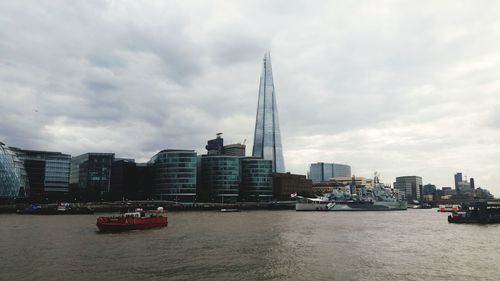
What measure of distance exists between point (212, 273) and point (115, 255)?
1640cm

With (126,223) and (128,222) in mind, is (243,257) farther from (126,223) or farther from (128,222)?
(128,222)

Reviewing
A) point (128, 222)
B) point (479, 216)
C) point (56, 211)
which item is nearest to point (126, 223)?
point (128, 222)

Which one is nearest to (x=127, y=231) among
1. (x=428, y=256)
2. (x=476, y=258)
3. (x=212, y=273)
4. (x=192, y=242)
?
(x=192, y=242)

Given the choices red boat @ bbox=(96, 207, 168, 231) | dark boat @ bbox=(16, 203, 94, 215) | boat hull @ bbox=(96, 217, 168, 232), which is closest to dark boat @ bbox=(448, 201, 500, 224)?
red boat @ bbox=(96, 207, 168, 231)

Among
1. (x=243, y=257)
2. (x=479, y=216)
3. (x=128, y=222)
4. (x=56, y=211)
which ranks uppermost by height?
(x=128, y=222)

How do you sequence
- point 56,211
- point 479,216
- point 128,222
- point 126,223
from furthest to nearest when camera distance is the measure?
point 56,211, point 479,216, point 128,222, point 126,223

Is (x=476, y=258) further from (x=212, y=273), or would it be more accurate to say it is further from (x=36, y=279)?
(x=36, y=279)

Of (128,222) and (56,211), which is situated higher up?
(128,222)

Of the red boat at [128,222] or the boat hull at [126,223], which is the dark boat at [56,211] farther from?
the boat hull at [126,223]

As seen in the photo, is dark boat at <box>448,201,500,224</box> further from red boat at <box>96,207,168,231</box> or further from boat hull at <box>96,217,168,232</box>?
boat hull at <box>96,217,168,232</box>

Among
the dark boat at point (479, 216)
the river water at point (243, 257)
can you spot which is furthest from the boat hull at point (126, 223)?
the dark boat at point (479, 216)

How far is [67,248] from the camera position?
181 ft

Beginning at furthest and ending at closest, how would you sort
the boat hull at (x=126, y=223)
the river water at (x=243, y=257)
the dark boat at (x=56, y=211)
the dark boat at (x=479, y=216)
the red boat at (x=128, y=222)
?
1. the dark boat at (x=56, y=211)
2. the dark boat at (x=479, y=216)
3. the red boat at (x=128, y=222)
4. the boat hull at (x=126, y=223)
5. the river water at (x=243, y=257)

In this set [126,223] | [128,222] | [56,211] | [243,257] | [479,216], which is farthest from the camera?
[56,211]
